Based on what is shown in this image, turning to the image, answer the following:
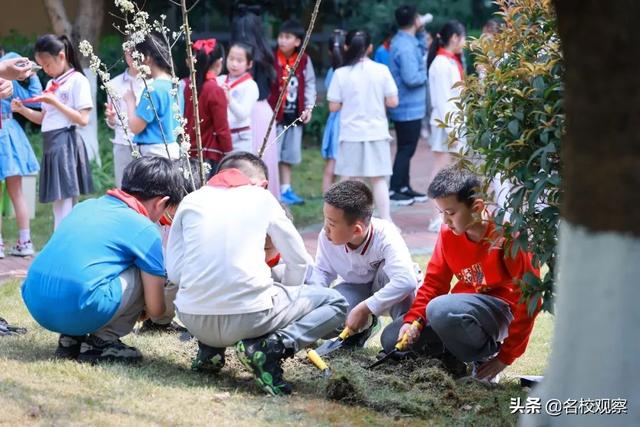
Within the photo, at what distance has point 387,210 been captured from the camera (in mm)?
9414

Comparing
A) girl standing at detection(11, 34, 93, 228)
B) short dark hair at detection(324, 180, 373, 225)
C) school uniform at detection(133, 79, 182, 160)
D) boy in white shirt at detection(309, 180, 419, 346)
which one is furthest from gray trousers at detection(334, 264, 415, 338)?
girl standing at detection(11, 34, 93, 228)

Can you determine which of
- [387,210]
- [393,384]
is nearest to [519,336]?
[393,384]

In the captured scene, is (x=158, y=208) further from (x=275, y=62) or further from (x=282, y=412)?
(x=275, y=62)

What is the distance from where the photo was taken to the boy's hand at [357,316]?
5215 millimetres

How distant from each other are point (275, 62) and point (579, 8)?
7915 mm

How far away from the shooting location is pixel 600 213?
104 inches

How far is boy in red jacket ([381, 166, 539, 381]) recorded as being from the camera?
4883 millimetres

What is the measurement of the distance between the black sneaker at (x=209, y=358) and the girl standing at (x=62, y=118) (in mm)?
3683

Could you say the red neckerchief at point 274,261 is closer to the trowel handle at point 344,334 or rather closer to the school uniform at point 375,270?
the school uniform at point 375,270

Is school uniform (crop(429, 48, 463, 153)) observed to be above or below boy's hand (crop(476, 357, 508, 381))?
above

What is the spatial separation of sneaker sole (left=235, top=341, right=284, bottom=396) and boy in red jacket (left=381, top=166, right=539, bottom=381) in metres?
0.86

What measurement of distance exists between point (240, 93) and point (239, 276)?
473 cm

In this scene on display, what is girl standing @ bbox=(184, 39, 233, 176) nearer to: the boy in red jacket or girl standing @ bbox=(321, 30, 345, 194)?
girl standing @ bbox=(321, 30, 345, 194)

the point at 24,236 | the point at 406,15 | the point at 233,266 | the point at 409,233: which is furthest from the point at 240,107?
the point at 233,266
